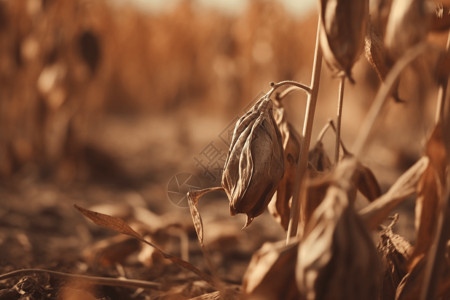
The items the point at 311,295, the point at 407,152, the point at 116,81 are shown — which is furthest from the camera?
the point at 116,81

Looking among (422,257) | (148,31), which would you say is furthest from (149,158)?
(148,31)

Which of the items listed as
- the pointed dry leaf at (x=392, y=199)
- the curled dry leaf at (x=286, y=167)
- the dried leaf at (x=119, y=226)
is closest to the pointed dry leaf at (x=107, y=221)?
the dried leaf at (x=119, y=226)

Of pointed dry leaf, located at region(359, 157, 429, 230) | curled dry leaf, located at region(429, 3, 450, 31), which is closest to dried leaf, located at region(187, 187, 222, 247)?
pointed dry leaf, located at region(359, 157, 429, 230)

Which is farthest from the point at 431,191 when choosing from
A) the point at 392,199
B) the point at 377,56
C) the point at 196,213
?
the point at 196,213

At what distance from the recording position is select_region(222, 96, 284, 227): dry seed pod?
2.13 ft

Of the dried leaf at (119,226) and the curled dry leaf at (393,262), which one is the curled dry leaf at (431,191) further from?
the dried leaf at (119,226)

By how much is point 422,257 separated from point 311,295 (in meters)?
0.22

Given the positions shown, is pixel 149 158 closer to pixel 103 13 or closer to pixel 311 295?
pixel 103 13

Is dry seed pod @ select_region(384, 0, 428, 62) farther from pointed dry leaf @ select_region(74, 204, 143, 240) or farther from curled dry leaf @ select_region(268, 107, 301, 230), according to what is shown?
pointed dry leaf @ select_region(74, 204, 143, 240)

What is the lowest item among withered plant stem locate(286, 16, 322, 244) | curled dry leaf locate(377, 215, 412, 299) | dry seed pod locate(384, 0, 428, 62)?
curled dry leaf locate(377, 215, 412, 299)

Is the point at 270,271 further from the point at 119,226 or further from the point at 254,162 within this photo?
the point at 119,226

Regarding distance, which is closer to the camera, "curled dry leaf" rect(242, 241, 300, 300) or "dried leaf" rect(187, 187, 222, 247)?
"curled dry leaf" rect(242, 241, 300, 300)

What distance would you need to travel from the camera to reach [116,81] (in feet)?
18.2

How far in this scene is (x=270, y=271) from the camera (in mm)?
565
